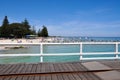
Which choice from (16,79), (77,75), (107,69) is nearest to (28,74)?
(16,79)

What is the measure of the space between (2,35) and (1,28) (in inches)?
182

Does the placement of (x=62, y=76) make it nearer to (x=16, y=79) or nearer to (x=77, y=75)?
(x=77, y=75)

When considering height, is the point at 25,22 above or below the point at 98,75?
above

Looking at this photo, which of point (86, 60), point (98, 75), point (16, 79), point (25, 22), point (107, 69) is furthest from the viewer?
point (25, 22)

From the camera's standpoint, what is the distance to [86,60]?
9.88 meters

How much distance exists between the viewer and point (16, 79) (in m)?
6.38

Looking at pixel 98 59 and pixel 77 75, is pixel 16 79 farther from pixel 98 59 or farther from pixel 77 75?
pixel 98 59

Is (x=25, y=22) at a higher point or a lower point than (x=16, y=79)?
higher

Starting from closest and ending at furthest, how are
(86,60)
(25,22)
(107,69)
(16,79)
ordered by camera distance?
(16,79), (107,69), (86,60), (25,22)

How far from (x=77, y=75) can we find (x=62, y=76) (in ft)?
1.72

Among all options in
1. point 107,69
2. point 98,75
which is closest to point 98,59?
point 107,69

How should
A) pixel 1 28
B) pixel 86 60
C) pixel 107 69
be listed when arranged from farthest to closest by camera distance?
pixel 1 28 < pixel 86 60 < pixel 107 69

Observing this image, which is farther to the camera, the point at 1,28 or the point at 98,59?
the point at 1,28

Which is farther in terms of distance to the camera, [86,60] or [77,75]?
[86,60]
